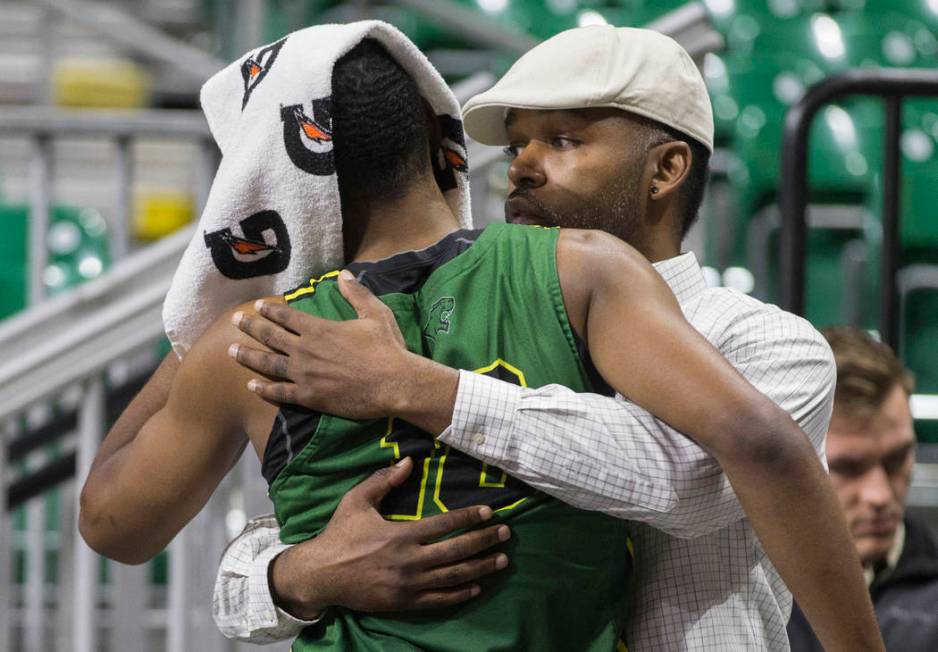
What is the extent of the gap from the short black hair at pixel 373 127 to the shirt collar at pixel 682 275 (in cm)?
35

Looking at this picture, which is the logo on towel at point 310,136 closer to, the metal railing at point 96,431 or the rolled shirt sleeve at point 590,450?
the rolled shirt sleeve at point 590,450

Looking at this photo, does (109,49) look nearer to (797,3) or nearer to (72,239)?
(72,239)

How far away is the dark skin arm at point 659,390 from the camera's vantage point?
125 centimetres

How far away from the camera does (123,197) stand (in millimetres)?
3064

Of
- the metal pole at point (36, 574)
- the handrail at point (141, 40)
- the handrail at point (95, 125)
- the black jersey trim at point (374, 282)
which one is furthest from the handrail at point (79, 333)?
the handrail at point (141, 40)

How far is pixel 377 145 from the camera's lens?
4.52 feet

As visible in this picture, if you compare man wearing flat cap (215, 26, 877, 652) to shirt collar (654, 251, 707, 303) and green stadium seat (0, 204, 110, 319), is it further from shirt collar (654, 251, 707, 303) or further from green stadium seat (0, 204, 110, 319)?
green stadium seat (0, 204, 110, 319)

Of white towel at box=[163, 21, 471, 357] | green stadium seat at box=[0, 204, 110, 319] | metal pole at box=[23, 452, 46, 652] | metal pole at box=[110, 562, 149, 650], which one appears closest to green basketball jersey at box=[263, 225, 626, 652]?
white towel at box=[163, 21, 471, 357]

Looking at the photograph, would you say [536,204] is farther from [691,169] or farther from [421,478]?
[421,478]

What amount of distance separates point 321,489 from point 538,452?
0.74ft

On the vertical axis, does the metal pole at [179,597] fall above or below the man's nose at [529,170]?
below

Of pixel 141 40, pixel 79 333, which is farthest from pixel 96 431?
pixel 141 40

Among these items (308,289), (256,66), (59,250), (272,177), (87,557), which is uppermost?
(256,66)

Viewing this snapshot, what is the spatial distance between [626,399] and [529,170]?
0.36 metres
